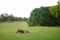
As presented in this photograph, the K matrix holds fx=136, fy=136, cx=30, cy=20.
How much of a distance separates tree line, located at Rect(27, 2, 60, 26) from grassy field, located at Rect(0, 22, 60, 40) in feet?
0.32

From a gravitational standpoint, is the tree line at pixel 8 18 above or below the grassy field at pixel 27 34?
above

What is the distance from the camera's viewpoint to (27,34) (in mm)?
2242

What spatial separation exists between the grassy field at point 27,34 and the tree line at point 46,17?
10cm

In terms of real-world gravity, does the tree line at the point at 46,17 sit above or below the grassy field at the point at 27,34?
above

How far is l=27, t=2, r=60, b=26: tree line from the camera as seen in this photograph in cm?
231

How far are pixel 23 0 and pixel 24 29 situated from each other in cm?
50

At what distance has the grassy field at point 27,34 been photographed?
2.22 metres

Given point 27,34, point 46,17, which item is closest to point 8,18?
point 27,34

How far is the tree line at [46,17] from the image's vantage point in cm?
231

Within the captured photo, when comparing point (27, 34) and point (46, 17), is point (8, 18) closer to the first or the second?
point (27, 34)

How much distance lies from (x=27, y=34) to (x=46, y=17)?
0.45 meters

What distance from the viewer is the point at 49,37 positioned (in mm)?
2248

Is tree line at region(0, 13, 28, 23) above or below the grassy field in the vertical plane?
above

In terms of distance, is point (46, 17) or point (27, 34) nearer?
point (27, 34)
